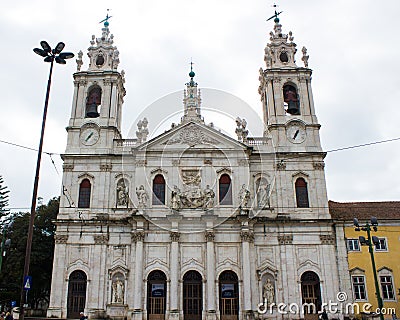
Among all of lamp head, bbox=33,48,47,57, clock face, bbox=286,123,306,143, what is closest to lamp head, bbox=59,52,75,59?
lamp head, bbox=33,48,47,57

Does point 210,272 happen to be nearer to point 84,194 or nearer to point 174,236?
point 174,236

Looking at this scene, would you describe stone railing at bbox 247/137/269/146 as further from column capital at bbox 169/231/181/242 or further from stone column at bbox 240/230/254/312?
column capital at bbox 169/231/181/242

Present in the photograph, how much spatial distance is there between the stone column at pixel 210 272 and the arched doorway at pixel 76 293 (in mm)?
8234

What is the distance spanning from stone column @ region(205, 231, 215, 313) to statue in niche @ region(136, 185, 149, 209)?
4.77 meters

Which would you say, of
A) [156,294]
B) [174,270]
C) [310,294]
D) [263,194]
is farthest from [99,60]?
[310,294]

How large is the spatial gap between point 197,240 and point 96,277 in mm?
7099

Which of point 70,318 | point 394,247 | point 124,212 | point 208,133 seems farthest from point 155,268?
point 394,247

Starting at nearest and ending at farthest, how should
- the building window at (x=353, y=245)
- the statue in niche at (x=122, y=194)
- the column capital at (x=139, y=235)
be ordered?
the column capital at (x=139, y=235)
the building window at (x=353, y=245)
the statue in niche at (x=122, y=194)

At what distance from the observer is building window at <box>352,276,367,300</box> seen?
27.6 meters

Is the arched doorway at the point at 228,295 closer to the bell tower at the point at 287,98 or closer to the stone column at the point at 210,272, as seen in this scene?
the stone column at the point at 210,272

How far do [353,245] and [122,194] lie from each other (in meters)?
16.3

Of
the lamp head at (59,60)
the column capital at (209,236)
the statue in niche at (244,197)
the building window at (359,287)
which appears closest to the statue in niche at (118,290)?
the column capital at (209,236)

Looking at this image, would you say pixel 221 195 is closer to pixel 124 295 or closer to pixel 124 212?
pixel 124 212

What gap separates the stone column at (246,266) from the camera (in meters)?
26.6
